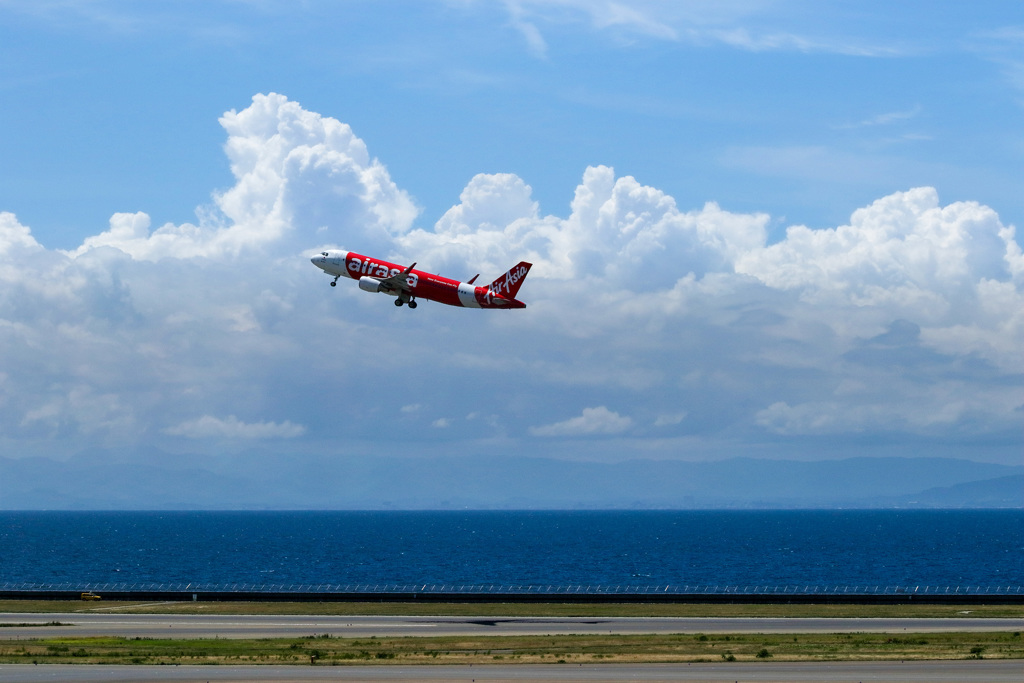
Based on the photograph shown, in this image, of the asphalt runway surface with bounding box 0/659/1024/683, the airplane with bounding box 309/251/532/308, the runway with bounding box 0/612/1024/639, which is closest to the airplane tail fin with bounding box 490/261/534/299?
the airplane with bounding box 309/251/532/308

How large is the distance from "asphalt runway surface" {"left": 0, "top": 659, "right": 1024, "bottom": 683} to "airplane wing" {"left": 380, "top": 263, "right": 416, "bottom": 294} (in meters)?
35.8

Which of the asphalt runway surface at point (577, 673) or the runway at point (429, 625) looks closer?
the asphalt runway surface at point (577, 673)

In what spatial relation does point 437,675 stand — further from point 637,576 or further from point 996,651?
point 637,576

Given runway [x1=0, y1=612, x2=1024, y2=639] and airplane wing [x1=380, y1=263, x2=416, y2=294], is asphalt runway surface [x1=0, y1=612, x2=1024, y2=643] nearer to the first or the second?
runway [x1=0, y1=612, x2=1024, y2=639]

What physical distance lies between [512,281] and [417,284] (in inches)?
298

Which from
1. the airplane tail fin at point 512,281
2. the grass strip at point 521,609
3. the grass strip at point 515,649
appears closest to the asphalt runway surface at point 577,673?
the grass strip at point 515,649

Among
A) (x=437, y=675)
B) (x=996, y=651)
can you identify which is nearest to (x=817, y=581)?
(x=996, y=651)

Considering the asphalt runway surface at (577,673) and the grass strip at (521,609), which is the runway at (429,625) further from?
the asphalt runway surface at (577,673)

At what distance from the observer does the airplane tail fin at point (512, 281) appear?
80375 millimetres

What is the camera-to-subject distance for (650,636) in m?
66.0

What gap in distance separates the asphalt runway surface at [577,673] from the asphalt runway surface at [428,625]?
14.6m

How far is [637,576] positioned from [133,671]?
417 ft

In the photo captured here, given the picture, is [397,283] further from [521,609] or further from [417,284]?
[521,609]

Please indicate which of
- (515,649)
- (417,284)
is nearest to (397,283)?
(417,284)
